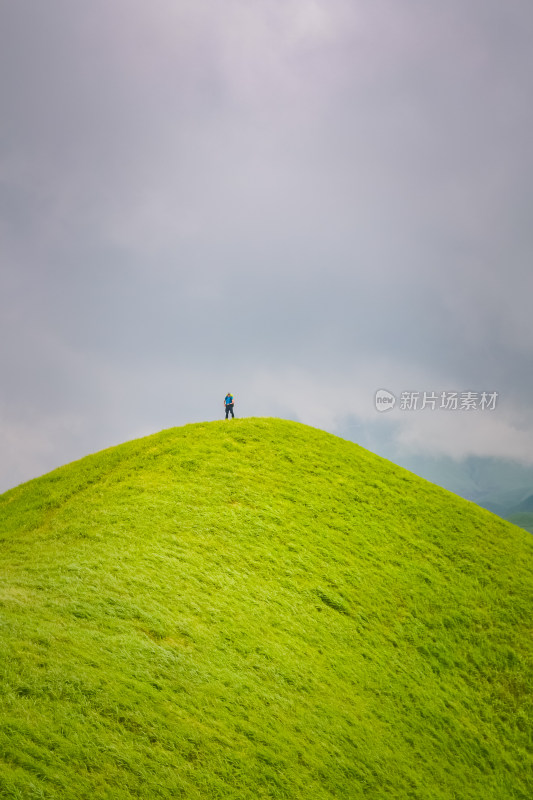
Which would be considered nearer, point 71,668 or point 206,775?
point 206,775

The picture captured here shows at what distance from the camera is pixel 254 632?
693 inches

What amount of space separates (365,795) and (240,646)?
19.1 feet

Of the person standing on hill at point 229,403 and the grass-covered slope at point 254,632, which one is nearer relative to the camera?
the grass-covered slope at point 254,632

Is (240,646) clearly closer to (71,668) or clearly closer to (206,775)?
(206,775)

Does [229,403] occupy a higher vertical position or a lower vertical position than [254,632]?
higher

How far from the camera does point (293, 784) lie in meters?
12.2

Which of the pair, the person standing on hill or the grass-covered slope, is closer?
the grass-covered slope

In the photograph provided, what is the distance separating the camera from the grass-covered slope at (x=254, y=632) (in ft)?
37.6

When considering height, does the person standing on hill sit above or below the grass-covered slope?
above

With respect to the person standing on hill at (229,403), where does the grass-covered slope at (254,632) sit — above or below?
below

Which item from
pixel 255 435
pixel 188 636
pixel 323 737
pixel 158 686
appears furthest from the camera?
pixel 255 435

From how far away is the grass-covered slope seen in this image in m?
11.4

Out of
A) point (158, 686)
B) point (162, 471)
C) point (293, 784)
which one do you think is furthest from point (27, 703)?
point (162, 471)

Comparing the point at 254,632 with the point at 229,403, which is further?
the point at 229,403
